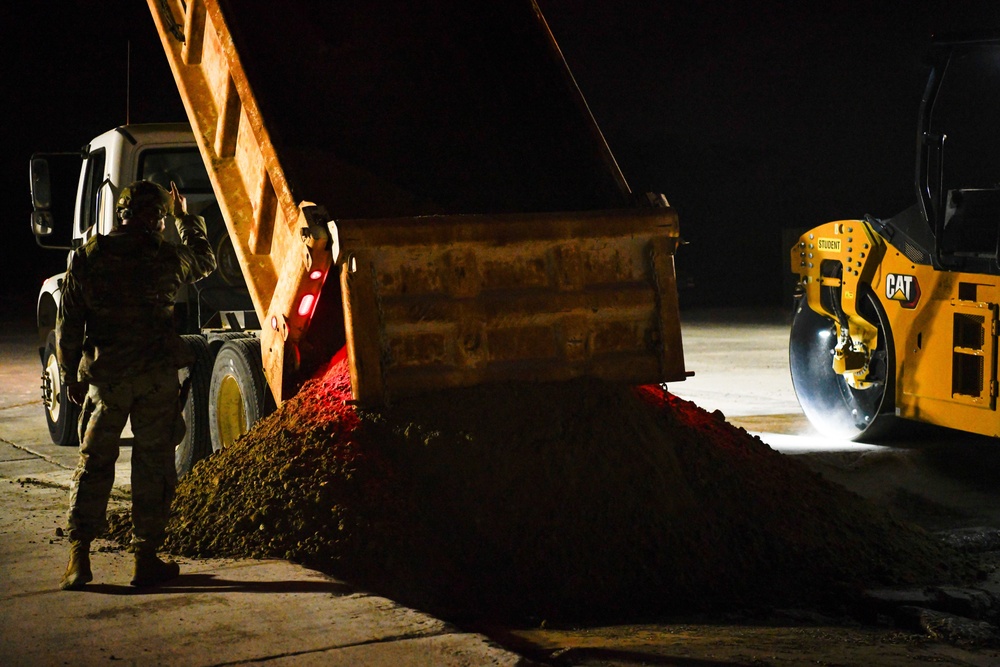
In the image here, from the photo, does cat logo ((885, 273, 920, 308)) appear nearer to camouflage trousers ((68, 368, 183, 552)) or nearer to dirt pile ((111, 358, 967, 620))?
dirt pile ((111, 358, 967, 620))

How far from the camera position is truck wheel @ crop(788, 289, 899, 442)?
8617 millimetres

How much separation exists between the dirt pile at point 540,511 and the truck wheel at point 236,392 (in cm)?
79

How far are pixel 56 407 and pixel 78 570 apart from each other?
4878 mm

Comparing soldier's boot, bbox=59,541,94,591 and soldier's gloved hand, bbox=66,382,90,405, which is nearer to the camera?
soldier's boot, bbox=59,541,94,591

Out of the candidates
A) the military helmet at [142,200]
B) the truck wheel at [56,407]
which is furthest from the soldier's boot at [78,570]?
the truck wheel at [56,407]

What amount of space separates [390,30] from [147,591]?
418 cm

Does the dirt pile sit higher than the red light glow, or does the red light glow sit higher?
the red light glow

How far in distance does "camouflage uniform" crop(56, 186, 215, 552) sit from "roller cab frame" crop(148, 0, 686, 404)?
3.14 feet

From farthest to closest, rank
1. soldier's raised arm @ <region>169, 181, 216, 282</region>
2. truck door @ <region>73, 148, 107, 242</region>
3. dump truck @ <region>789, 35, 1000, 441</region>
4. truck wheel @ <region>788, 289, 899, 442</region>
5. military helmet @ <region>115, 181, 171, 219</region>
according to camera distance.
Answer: truck door @ <region>73, 148, 107, 242</region>
truck wheel @ <region>788, 289, 899, 442</region>
dump truck @ <region>789, 35, 1000, 441</region>
soldier's raised arm @ <region>169, 181, 216, 282</region>
military helmet @ <region>115, 181, 171, 219</region>

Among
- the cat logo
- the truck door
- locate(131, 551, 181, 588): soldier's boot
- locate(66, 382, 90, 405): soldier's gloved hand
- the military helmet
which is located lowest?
locate(131, 551, 181, 588): soldier's boot

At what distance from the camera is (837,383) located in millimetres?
9367

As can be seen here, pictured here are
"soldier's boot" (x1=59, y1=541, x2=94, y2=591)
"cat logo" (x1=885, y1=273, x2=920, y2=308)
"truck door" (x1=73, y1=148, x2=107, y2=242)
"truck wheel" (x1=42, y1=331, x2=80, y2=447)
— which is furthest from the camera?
"truck wheel" (x1=42, y1=331, x2=80, y2=447)

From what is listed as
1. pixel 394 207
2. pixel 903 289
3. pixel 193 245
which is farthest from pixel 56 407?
pixel 903 289

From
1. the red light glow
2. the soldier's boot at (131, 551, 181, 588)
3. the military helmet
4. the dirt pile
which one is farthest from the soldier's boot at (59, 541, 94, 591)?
the red light glow
